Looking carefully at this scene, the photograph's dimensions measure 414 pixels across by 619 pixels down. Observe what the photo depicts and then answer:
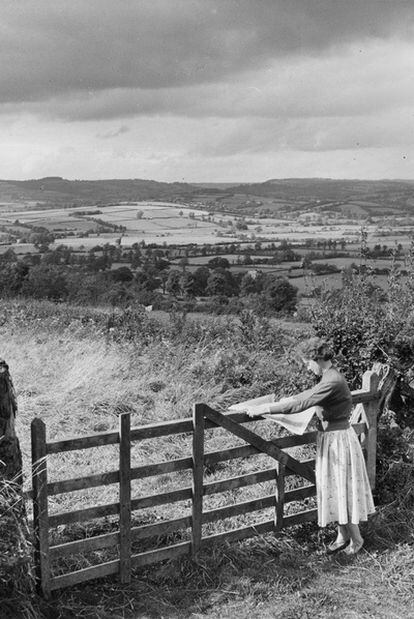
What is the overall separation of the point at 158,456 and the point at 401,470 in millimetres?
2963

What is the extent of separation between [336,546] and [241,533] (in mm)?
967

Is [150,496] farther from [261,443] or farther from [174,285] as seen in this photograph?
[174,285]

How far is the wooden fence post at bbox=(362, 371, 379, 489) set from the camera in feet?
23.4

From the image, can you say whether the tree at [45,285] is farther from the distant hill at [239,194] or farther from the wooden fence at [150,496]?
the distant hill at [239,194]

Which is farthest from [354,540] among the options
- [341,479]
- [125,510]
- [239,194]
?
[239,194]

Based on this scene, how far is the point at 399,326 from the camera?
9.05m

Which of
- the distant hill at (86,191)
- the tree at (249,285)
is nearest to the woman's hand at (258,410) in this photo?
the tree at (249,285)

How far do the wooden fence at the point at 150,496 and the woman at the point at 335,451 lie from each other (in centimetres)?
38

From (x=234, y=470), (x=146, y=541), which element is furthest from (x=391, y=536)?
(x=146, y=541)

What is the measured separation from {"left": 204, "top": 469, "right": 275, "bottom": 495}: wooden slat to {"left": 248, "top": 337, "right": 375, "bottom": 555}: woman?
1.67 feet

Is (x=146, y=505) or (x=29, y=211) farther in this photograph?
(x=29, y=211)

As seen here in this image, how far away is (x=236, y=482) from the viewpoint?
634 centimetres

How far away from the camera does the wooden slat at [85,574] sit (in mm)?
5391

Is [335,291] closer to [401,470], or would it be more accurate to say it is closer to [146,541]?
[401,470]
